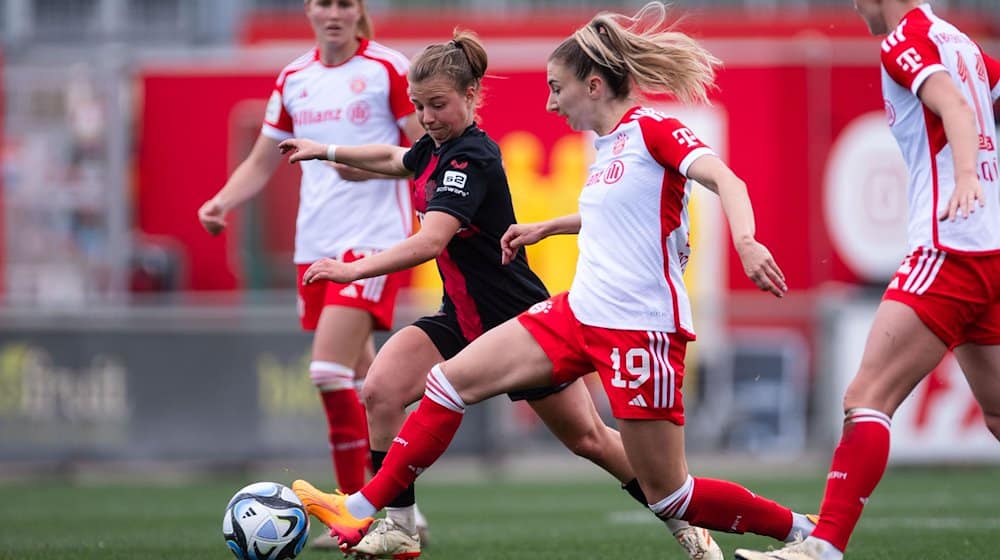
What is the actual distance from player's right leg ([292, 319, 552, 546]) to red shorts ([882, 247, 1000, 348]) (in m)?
1.30

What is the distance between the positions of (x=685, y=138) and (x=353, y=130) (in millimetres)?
2487

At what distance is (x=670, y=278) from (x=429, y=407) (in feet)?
3.35

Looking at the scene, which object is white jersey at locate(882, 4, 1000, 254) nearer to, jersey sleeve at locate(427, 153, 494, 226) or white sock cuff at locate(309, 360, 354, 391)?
jersey sleeve at locate(427, 153, 494, 226)

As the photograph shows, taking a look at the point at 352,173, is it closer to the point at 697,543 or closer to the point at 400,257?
the point at 400,257

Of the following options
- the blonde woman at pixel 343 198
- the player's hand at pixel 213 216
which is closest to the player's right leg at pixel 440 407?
the blonde woman at pixel 343 198

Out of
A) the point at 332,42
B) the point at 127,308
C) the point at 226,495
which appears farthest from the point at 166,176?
the point at 332,42

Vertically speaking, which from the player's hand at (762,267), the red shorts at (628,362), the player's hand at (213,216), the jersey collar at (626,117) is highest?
the jersey collar at (626,117)

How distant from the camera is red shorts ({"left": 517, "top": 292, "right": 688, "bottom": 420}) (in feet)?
17.3

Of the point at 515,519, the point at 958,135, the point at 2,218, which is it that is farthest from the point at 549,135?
the point at 958,135

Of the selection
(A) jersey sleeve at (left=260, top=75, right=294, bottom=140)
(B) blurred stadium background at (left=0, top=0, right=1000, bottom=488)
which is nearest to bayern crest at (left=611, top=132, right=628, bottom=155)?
(A) jersey sleeve at (left=260, top=75, right=294, bottom=140)

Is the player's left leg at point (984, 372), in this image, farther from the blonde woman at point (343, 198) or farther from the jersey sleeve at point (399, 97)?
the jersey sleeve at point (399, 97)

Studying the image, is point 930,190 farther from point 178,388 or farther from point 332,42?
point 178,388

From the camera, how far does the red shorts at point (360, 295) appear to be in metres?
7.16

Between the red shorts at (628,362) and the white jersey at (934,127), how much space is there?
954mm
